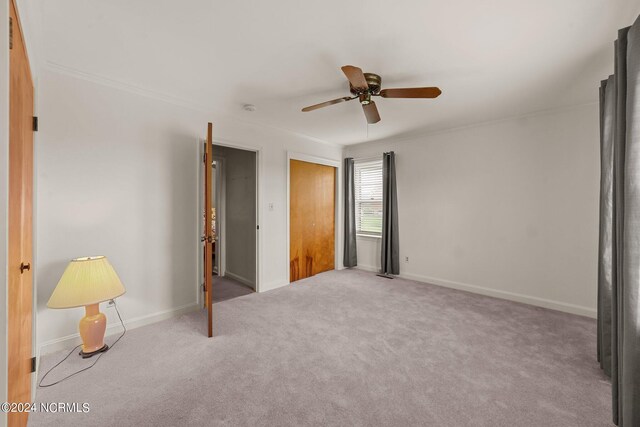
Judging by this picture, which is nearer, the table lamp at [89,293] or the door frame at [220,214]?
the table lamp at [89,293]

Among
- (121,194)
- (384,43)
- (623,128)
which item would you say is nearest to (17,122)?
(121,194)

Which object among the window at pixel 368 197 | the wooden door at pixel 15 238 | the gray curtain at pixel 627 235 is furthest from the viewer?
the window at pixel 368 197

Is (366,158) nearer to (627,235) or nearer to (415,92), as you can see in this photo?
(415,92)

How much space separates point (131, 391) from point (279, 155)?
10.4ft

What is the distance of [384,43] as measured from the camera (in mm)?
2035

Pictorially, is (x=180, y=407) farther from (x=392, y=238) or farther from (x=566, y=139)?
(x=566, y=139)

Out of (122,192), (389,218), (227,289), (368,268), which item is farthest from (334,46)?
(368,268)

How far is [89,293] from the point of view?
2.19 meters

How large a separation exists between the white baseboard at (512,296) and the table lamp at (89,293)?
3.98 meters

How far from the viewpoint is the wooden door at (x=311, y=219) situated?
14.9 feet

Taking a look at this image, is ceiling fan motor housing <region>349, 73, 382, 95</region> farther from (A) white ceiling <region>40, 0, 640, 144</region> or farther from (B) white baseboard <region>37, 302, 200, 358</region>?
(B) white baseboard <region>37, 302, 200, 358</region>

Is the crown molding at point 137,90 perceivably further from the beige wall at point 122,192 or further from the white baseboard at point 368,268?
the white baseboard at point 368,268

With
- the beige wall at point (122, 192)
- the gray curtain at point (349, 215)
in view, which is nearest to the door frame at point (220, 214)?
the beige wall at point (122, 192)

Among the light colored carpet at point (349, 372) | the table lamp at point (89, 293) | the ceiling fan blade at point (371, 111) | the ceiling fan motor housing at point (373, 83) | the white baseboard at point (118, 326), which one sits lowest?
the light colored carpet at point (349, 372)
